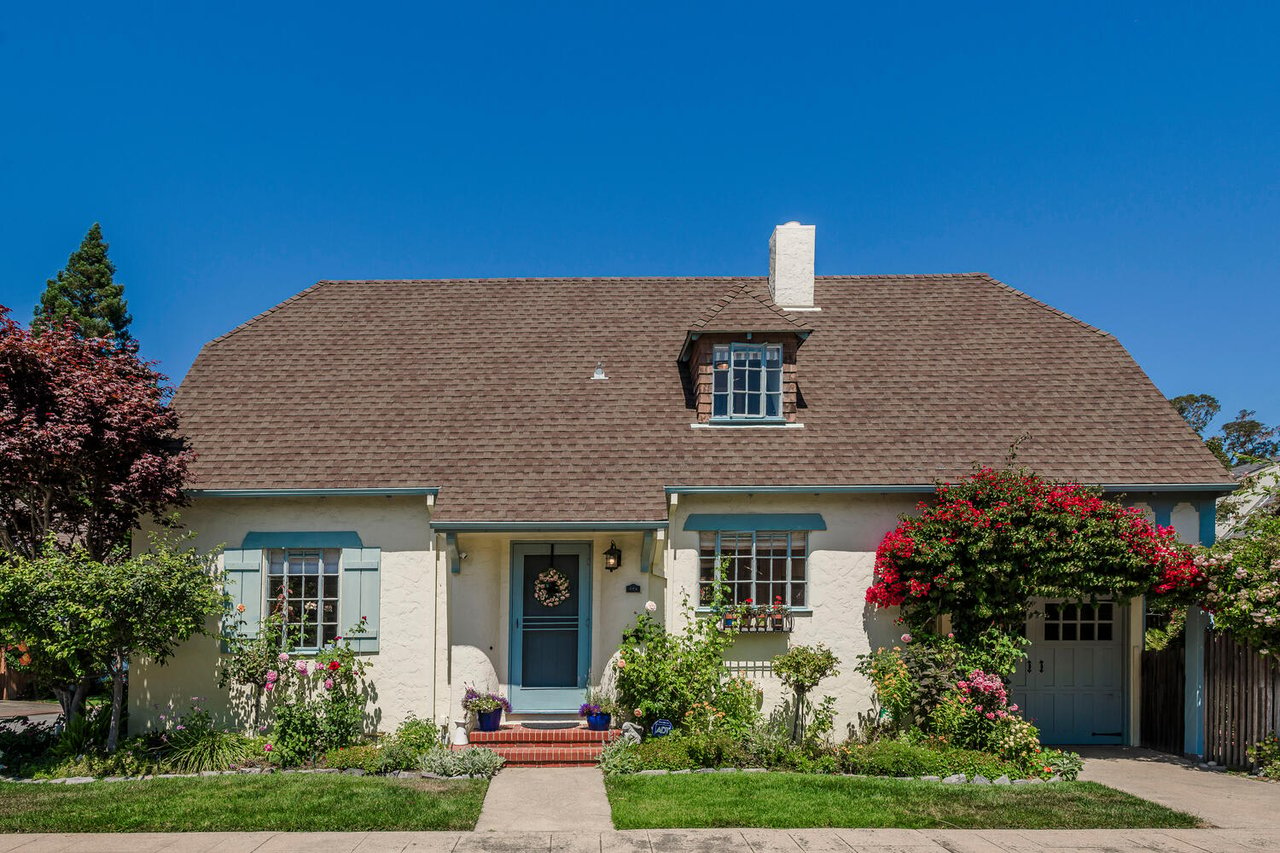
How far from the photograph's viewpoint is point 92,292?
26938 millimetres

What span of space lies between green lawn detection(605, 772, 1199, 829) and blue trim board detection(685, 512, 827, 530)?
3.33 meters

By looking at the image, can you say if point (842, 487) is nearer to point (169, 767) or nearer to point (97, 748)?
point (169, 767)

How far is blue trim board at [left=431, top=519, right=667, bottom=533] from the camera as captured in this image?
11.4 meters

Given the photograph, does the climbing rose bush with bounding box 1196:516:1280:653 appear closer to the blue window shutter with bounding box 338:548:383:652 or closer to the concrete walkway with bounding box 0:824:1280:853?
the concrete walkway with bounding box 0:824:1280:853

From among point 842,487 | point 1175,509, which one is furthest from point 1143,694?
point 842,487

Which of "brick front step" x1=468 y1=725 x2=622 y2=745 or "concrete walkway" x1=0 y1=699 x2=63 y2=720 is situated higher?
"brick front step" x1=468 y1=725 x2=622 y2=745

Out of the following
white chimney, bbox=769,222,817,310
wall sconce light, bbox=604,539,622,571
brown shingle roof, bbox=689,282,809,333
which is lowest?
wall sconce light, bbox=604,539,622,571

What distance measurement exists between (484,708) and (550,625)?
152cm

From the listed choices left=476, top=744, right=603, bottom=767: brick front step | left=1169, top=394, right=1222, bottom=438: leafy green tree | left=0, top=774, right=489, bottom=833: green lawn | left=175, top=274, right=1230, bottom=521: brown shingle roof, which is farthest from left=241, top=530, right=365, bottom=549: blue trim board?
left=1169, top=394, right=1222, bottom=438: leafy green tree

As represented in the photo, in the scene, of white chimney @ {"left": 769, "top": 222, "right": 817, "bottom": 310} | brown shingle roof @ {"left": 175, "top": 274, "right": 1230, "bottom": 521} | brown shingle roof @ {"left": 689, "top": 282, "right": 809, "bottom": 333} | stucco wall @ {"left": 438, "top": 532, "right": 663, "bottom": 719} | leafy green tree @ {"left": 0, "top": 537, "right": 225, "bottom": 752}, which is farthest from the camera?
white chimney @ {"left": 769, "top": 222, "right": 817, "bottom": 310}

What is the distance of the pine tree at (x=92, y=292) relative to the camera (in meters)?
26.2

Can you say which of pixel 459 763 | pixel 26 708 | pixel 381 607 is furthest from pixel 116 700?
pixel 26 708

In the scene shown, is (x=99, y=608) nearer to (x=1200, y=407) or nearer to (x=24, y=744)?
(x=24, y=744)

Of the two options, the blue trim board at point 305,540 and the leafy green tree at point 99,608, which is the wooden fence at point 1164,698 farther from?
the leafy green tree at point 99,608
